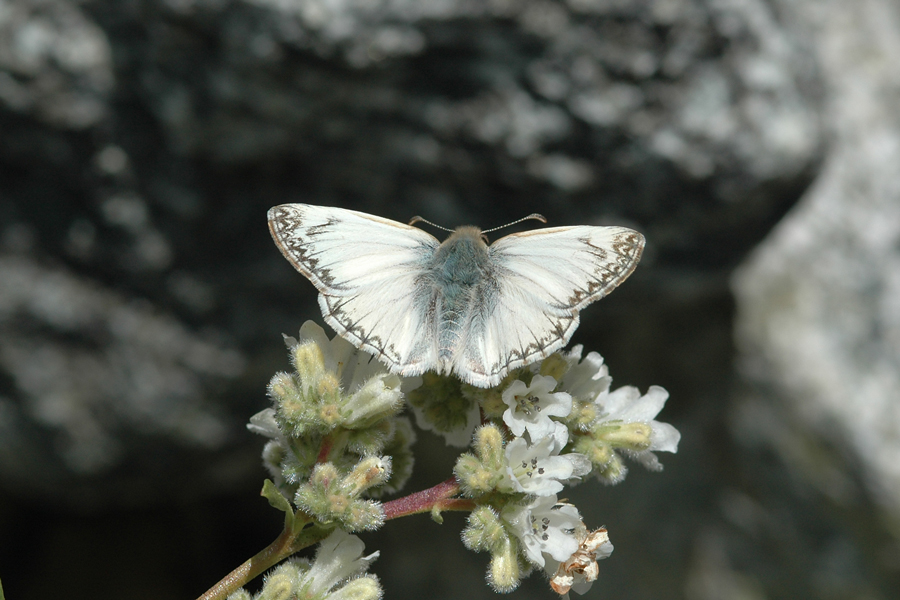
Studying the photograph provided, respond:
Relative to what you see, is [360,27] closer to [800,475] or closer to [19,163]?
[19,163]

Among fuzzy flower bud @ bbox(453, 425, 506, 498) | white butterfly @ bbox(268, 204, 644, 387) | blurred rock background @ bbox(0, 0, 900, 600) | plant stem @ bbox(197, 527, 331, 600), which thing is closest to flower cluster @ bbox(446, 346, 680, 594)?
fuzzy flower bud @ bbox(453, 425, 506, 498)

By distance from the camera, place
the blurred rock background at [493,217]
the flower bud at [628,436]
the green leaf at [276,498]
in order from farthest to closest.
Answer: the blurred rock background at [493,217], the flower bud at [628,436], the green leaf at [276,498]

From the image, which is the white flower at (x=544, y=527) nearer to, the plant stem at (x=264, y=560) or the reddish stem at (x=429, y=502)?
the reddish stem at (x=429, y=502)

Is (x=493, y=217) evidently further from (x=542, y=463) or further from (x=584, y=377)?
(x=542, y=463)

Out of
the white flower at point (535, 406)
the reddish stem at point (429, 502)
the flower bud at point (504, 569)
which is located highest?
the white flower at point (535, 406)

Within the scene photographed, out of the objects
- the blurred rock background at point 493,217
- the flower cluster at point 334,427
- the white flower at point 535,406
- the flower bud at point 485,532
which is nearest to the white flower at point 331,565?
the flower cluster at point 334,427

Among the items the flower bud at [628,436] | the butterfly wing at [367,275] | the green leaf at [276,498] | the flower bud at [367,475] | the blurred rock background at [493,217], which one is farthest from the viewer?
the blurred rock background at [493,217]

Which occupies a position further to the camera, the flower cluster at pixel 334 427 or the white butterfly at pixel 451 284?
the white butterfly at pixel 451 284
